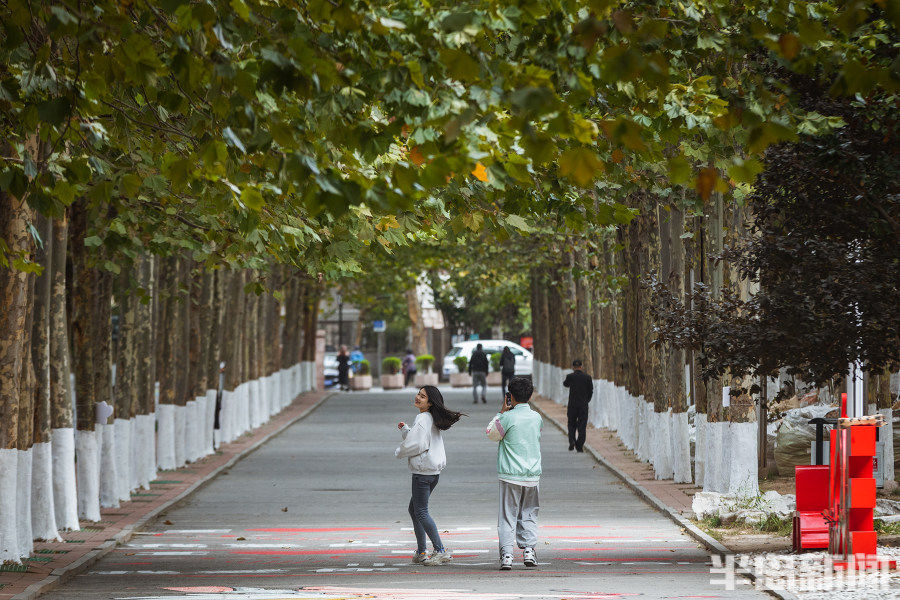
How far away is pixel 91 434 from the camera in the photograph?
17.2 m

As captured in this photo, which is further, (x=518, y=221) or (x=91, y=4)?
(x=518, y=221)

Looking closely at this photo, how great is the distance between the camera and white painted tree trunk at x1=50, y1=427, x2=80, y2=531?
15438 mm

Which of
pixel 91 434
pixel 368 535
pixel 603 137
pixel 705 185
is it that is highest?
pixel 603 137

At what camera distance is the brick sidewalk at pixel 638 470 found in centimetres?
1848

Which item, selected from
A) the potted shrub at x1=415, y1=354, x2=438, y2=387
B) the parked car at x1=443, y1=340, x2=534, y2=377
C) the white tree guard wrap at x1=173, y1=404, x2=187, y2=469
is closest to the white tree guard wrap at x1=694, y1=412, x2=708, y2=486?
the white tree guard wrap at x1=173, y1=404, x2=187, y2=469

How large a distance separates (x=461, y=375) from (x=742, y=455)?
1739 inches

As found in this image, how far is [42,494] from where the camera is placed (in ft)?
48.1

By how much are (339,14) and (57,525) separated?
34.4 feet

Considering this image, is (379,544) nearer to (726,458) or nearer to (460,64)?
(726,458)

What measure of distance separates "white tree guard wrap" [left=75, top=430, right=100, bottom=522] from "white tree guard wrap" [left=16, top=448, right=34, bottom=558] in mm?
3080

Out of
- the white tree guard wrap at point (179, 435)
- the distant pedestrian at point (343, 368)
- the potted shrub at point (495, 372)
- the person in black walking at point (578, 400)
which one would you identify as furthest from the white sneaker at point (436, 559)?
the potted shrub at point (495, 372)

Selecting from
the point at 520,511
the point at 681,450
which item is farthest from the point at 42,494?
the point at 681,450

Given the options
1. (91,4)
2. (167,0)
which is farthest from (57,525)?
(167,0)

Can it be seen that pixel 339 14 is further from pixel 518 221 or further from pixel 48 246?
pixel 48 246
